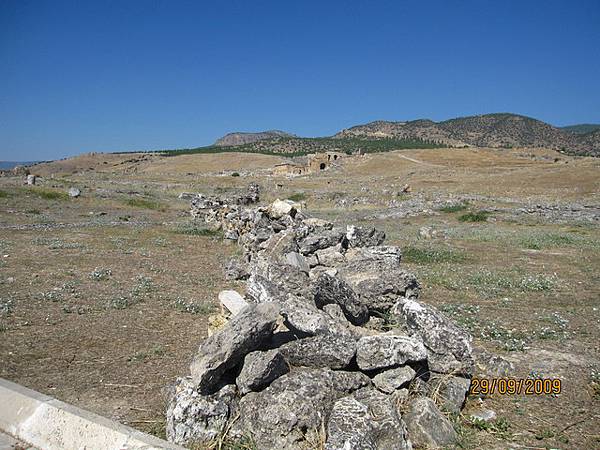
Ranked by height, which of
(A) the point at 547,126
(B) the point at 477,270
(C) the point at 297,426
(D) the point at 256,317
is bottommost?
(B) the point at 477,270

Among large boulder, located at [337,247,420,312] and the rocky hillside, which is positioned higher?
the rocky hillside

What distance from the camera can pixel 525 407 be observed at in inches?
243

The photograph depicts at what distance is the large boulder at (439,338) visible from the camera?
6.22 m

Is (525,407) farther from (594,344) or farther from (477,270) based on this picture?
(477,270)

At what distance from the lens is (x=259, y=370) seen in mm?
5273

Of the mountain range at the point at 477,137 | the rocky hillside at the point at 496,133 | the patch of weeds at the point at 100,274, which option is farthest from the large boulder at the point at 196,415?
the rocky hillside at the point at 496,133

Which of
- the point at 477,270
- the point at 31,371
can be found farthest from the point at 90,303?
the point at 477,270

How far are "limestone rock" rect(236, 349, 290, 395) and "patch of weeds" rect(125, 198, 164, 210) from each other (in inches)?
1356

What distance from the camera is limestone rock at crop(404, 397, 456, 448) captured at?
5.00 m

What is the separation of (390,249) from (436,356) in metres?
8.27

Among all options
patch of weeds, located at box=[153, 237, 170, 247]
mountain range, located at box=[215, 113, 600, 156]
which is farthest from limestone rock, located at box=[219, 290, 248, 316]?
mountain range, located at box=[215, 113, 600, 156]

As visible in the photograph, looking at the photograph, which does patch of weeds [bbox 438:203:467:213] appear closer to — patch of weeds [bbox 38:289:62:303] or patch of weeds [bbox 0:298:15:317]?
patch of weeds [bbox 38:289:62:303]

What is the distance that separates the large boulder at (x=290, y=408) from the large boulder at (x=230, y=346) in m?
0.46
